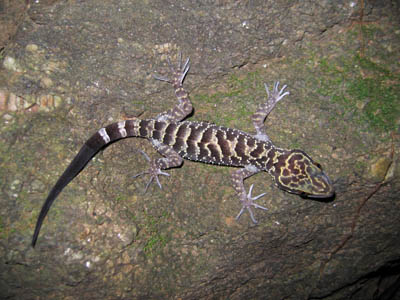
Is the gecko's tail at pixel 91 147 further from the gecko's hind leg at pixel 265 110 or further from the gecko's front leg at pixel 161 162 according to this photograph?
the gecko's hind leg at pixel 265 110

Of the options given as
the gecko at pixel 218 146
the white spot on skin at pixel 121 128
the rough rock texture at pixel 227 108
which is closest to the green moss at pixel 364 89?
the rough rock texture at pixel 227 108

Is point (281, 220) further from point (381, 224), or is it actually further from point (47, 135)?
point (47, 135)

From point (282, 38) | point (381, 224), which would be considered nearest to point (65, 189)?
point (282, 38)

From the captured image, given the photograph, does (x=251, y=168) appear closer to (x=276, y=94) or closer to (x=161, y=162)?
(x=276, y=94)

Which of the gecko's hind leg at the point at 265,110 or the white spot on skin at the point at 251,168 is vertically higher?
the gecko's hind leg at the point at 265,110

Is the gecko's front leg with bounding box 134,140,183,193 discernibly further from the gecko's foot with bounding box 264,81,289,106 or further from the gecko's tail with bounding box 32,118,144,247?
the gecko's foot with bounding box 264,81,289,106

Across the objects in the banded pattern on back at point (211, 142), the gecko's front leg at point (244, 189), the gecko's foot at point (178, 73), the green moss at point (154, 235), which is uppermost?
the gecko's foot at point (178, 73)
